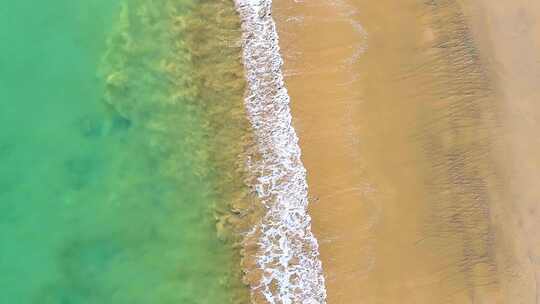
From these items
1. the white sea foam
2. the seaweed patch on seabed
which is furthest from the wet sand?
the seaweed patch on seabed

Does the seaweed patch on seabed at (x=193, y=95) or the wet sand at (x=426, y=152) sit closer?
the wet sand at (x=426, y=152)

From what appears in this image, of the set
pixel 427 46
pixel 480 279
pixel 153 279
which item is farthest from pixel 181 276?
pixel 427 46

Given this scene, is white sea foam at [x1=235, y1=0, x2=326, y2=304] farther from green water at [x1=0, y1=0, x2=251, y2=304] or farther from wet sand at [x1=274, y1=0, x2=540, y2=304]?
green water at [x1=0, y1=0, x2=251, y2=304]

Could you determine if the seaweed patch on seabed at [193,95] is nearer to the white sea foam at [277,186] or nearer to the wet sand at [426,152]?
the white sea foam at [277,186]

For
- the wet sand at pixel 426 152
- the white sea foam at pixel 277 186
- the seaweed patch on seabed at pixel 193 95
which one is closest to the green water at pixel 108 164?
the seaweed patch on seabed at pixel 193 95

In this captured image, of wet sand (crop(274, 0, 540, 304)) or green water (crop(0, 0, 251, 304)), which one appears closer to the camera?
wet sand (crop(274, 0, 540, 304))

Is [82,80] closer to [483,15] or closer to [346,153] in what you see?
[346,153]

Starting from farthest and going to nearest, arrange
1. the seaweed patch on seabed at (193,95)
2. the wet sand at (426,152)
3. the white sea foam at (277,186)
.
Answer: the seaweed patch on seabed at (193,95), the white sea foam at (277,186), the wet sand at (426,152)
